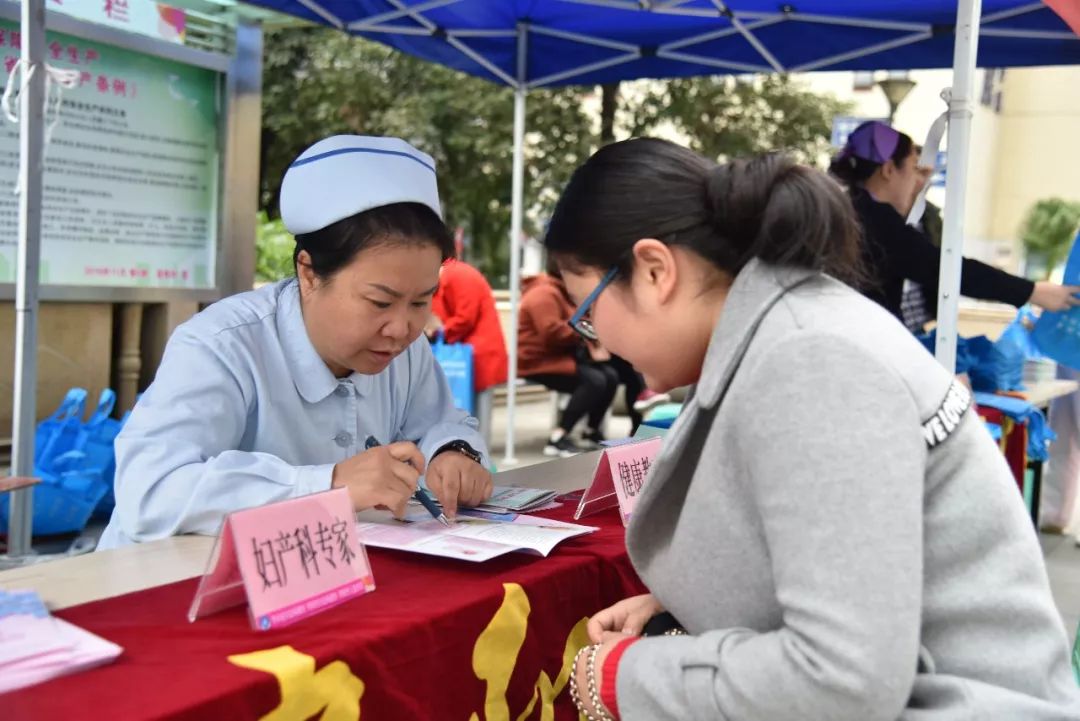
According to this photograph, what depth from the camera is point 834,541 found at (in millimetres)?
810

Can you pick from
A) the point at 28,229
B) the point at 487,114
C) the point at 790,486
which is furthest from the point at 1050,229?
the point at 790,486

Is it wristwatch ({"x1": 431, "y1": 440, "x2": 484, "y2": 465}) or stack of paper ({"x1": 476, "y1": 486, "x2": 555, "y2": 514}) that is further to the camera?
wristwatch ({"x1": 431, "y1": 440, "x2": 484, "y2": 465})

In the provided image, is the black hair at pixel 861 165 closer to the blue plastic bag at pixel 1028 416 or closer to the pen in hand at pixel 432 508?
the blue plastic bag at pixel 1028 416

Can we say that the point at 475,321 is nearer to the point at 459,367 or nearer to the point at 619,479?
the point at 459,367

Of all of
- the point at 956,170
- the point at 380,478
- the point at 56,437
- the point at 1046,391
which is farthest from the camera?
the point at 1046,391

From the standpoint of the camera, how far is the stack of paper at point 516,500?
171 centimetres

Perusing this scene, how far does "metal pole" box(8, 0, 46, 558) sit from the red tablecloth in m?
2.45

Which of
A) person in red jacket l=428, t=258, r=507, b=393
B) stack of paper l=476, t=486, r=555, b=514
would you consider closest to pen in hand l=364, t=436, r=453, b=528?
stack of paper l=476, t=486, r=555, b=514

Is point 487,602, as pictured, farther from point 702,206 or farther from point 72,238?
point 72,238

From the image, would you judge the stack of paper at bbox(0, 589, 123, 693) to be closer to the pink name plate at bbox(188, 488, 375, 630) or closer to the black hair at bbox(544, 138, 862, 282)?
the pink name plate at bbox(188, 488, 375, 630)

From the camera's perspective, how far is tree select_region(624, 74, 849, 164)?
36.9ft

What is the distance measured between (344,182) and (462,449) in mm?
537

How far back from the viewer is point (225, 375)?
159 centimetres

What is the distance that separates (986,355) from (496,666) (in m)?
3.21
